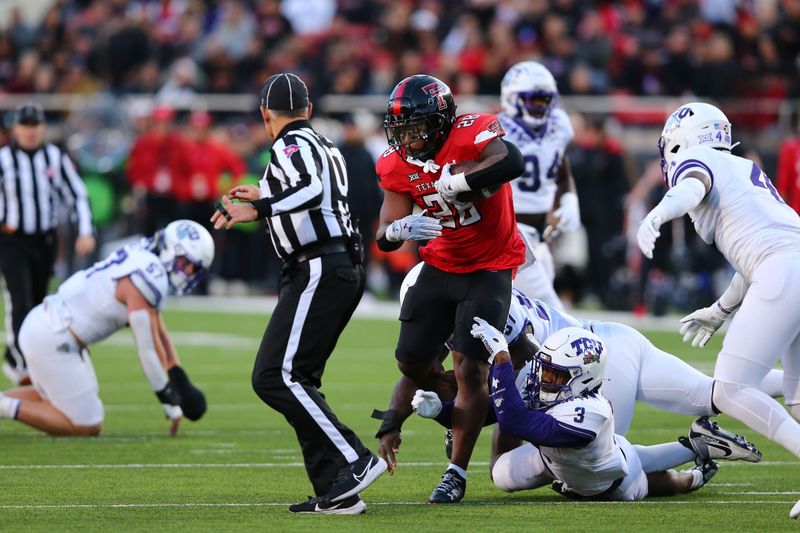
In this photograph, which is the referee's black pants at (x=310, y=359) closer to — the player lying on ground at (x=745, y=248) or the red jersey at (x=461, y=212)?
the red jersey at (x=461, y=212)

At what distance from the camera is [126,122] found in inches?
818

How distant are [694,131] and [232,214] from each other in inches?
83.5

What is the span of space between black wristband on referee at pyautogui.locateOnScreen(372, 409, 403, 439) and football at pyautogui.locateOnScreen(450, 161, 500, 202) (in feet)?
3.56

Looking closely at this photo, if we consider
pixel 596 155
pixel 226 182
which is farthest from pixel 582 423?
pixel 226 182

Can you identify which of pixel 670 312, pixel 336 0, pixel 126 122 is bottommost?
pixel 670 312

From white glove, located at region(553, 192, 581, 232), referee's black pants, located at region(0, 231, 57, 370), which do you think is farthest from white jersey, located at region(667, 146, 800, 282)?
referee's black pants, located at region(0, 231, 57, 370)

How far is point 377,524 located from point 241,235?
1409 cm

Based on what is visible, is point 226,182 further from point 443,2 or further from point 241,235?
point 443,2

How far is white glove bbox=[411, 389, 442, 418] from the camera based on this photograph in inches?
259

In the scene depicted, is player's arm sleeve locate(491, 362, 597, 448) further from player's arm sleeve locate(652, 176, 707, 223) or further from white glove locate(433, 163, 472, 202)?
player's arm sleeve locate(652, 176, 707, 223)

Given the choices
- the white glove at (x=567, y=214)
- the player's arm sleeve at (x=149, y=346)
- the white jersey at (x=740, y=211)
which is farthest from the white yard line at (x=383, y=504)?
the white glove at (x=567, y=214)

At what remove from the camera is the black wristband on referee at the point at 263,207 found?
6207mm

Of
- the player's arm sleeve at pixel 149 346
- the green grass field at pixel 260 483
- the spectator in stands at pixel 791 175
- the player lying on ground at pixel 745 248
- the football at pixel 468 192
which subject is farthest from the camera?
the spectator in stands at pixel 791 175

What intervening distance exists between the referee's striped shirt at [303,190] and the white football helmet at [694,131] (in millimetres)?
1505
